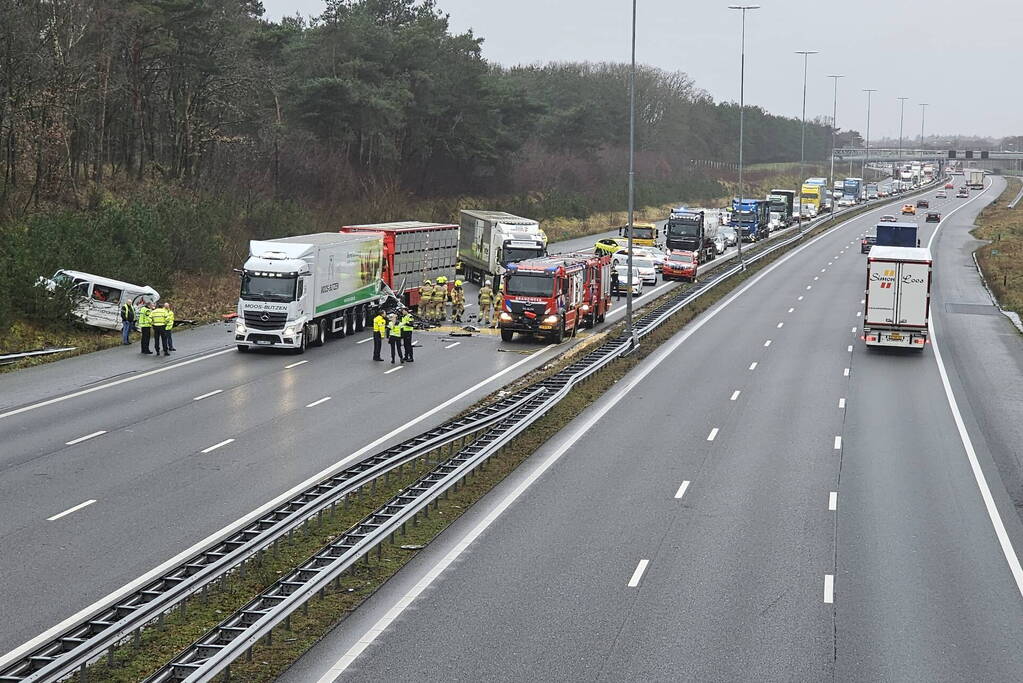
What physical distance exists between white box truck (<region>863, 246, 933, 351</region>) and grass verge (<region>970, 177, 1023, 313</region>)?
616 inches

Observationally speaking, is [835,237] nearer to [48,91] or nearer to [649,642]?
[48,91]

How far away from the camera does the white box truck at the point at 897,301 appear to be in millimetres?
41125

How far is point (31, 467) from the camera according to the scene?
23.3 meters

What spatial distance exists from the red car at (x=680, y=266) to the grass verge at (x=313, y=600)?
38934 mm

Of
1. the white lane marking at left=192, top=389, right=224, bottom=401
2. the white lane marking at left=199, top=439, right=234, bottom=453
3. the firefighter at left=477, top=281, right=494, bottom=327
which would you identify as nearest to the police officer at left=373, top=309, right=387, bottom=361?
the white lane marking at left=192, top=389, right=224, bottom=401

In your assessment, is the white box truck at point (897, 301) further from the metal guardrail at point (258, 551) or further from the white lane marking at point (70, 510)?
the white lane marking at point (70, 510)

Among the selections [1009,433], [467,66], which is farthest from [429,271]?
[467,66]

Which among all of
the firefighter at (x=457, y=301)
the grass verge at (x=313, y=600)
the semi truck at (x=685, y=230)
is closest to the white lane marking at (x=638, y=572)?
the grass verge at (x=313, y=600)

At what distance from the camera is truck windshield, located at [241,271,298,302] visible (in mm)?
38062

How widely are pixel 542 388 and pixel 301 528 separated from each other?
1295cm

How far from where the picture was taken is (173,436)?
26328mm

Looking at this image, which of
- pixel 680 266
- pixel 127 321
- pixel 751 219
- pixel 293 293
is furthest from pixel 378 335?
pixel 751 219

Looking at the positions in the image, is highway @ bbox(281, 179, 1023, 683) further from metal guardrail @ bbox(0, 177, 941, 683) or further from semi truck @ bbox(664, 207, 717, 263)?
semi truck @ bbox(664, 207, 717, 263)

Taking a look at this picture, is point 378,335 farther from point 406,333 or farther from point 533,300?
point 533,300
